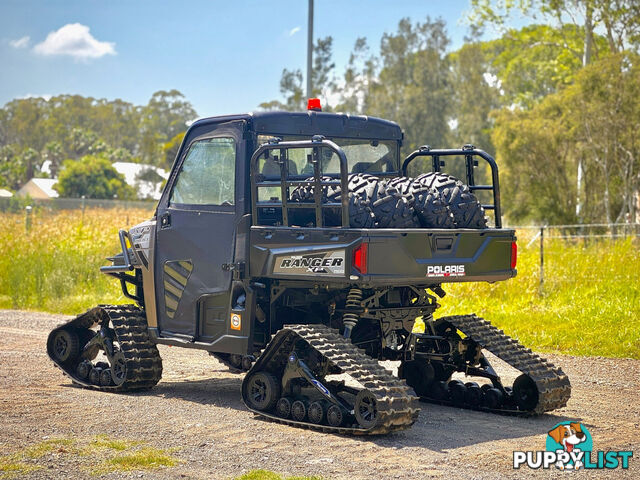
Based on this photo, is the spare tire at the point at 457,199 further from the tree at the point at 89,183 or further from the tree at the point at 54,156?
the tree at the point at 54,156

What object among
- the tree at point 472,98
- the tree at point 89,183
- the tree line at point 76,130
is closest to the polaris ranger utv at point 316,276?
the tree at point 472,98

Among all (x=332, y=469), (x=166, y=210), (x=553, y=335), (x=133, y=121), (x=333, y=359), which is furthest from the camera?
(x=133, y=121)

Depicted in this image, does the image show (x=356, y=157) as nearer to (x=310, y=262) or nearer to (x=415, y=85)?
(x=310, y=262)

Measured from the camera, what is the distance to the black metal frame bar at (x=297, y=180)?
7.68m

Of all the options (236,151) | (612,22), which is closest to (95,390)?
(236,151)

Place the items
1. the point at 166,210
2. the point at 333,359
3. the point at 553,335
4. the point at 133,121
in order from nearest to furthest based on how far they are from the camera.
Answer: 1. the point at 333,359
2. the point at 166,210
3. the point at 553,335
4. the point at 133,121

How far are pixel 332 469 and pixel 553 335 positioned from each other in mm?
8121

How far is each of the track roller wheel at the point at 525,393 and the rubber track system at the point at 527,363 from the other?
54 mm

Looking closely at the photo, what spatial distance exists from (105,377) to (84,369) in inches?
18.6

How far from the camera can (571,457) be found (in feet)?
23.2

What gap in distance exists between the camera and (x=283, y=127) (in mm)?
9023

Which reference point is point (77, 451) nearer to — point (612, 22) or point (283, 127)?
point (283, 127)

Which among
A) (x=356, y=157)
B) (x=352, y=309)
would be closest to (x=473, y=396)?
(x=352, y=309)

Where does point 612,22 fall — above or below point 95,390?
above
